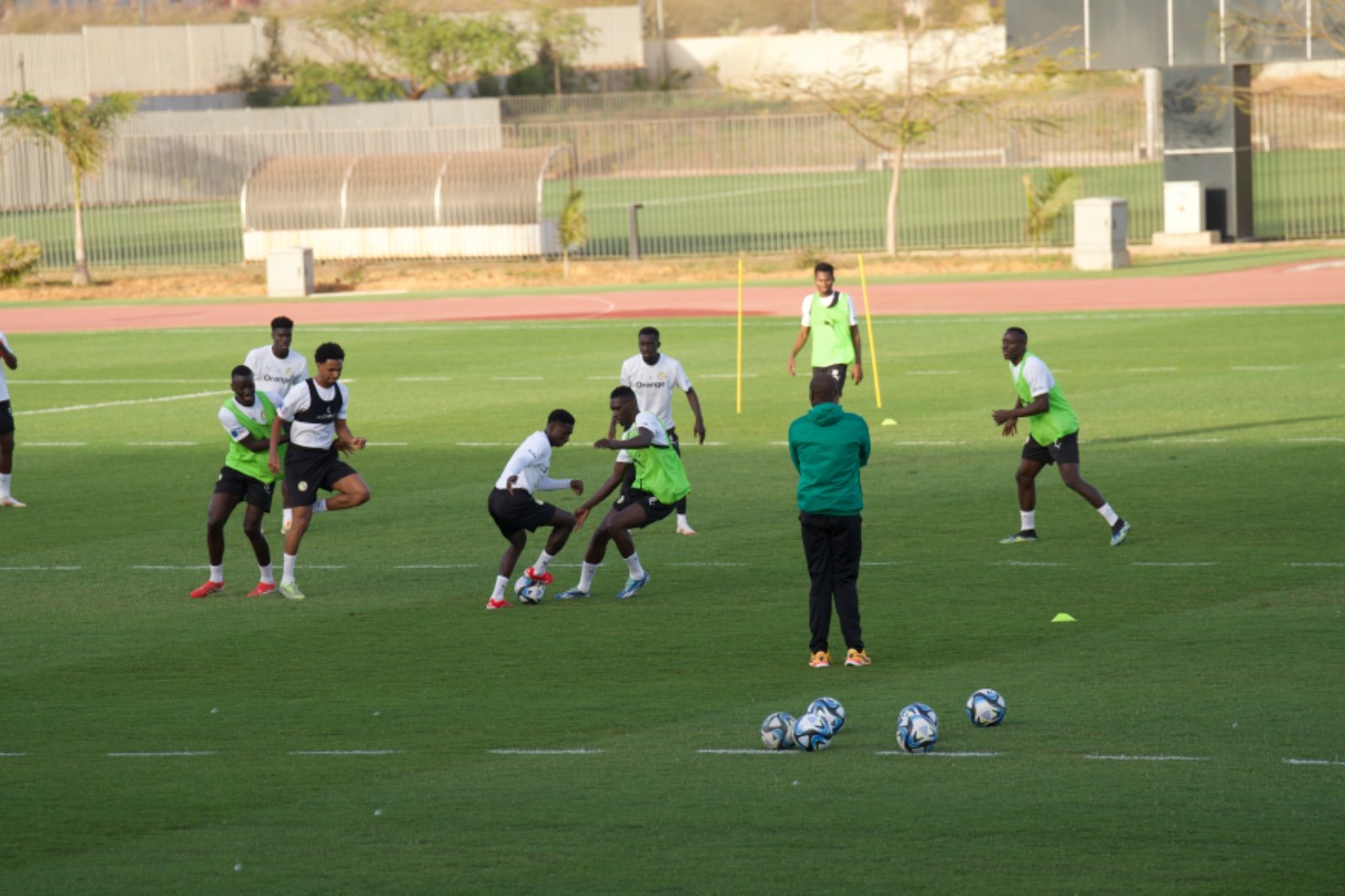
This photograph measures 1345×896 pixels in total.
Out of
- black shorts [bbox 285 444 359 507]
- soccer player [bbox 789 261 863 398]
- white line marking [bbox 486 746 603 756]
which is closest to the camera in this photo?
white line marking [bbox 486 746 603 756]

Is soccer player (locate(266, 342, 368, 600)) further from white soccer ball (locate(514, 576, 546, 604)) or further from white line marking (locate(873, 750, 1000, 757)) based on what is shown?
white line marking (locate(873, 750, 1000, 757))

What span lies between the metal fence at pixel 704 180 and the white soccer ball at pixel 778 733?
1533 inches

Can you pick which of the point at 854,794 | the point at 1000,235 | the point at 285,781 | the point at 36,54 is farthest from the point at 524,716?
the point at 36,54

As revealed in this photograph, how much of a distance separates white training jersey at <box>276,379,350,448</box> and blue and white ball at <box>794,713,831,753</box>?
5881mm

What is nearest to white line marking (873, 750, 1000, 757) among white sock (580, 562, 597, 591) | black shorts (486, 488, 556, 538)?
black shorts (486, 488, 556, 538)

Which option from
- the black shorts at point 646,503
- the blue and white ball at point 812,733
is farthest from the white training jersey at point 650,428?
the blue and white ball at point 812,733

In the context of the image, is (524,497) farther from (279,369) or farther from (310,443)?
(279,369)

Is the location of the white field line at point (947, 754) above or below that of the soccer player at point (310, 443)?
below

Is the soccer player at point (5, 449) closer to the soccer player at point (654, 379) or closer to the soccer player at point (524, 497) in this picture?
the soccer player at point (654, 379)

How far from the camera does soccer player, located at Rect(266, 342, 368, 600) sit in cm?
1432

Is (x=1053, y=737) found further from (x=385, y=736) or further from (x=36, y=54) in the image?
(x=36, y=54)

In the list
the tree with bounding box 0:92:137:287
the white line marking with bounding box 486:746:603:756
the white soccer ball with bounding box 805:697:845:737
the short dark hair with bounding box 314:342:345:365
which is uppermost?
the tree with bounding box 0:92:137:287

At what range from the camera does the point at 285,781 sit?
9.55 meters

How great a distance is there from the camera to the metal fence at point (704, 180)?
5572 cm
